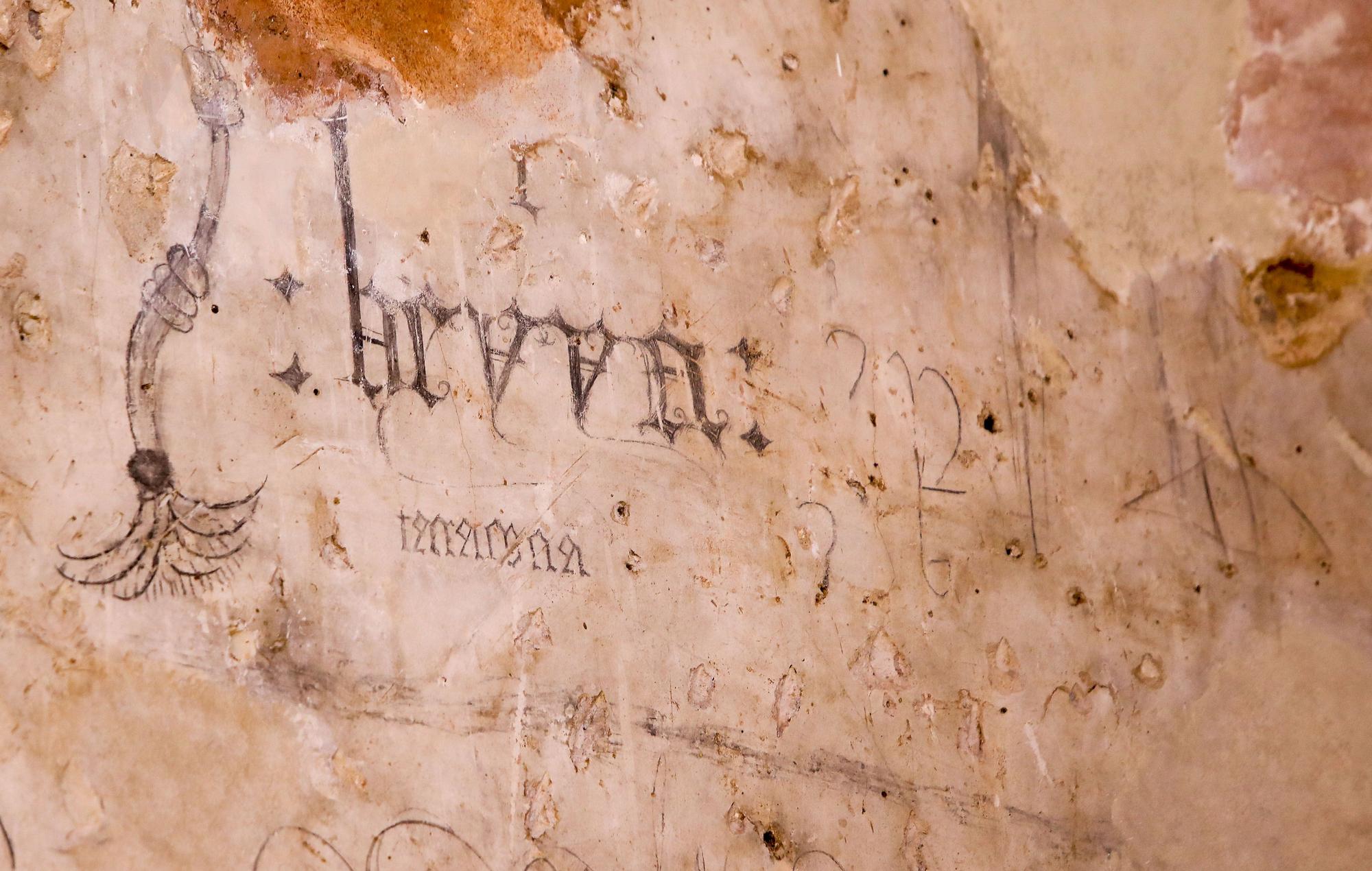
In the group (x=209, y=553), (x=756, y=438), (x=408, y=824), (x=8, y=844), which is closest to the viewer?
(x=8, y=844)

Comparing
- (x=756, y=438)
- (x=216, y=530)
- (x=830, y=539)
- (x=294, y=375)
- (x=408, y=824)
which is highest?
(x=294, y=375)

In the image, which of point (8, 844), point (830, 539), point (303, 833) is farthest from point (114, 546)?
point (830, 539)

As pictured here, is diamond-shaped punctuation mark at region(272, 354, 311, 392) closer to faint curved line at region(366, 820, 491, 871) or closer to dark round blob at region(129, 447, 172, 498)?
dark round blob at region(129, 447, 172, 498)

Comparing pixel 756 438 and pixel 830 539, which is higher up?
pixel 756 438

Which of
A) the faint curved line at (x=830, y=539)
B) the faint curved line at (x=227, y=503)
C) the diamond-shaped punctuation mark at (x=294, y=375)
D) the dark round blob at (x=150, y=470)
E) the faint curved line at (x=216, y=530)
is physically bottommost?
the faint curved line at (x=830, y=539)

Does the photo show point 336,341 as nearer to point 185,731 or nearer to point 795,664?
point 185,731

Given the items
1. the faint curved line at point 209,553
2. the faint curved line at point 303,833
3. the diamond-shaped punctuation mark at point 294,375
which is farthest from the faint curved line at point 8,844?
the diamond-shaped punctuation mark at point 294,375

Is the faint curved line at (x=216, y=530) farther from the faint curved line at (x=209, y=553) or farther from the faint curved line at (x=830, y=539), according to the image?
the faint curved line at (x=830, y=539)

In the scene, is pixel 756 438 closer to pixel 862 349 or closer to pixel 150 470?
pixel 862 349

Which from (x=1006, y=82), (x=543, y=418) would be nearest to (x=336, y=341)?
(x=543, y=418)

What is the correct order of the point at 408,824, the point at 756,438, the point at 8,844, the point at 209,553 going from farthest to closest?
the point at 756,438 → the point at 408,824 → the point at 209,553 → the point at 8,844

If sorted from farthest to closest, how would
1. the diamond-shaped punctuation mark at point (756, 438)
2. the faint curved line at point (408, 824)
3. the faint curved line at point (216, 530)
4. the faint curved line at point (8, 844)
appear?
the diamond-shaped punctuation mark at point (756, 438)
the faint curved line at point (408, 824)
the faint curved line at point (216, 530)
the faint curved line at point (8, 844)

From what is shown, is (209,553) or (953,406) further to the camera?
(953,406)

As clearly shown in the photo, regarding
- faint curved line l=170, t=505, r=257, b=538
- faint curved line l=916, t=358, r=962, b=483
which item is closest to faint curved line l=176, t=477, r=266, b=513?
faint curved line l=170, t=505, r=257, b=538
